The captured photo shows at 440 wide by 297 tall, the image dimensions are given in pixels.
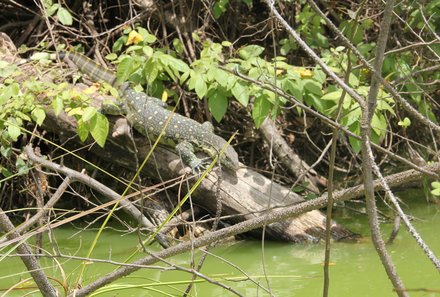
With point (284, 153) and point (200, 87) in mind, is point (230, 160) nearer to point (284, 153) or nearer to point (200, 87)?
→ point (200, 87)

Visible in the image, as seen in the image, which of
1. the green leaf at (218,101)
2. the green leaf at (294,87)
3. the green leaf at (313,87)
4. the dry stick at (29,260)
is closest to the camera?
the dry stick at (29,260)

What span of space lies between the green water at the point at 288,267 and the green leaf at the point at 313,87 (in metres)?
1.21

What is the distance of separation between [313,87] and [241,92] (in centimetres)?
62

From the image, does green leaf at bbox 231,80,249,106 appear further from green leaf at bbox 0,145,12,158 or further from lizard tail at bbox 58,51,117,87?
green leaf at bbox 0,145,12,158

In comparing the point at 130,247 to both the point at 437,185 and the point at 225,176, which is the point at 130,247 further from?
the point at 437,185

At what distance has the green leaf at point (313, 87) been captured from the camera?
5.90 metres

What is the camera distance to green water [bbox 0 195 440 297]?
4.47 m

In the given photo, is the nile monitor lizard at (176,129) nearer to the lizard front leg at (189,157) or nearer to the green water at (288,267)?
the lizard front leg at (189,157)

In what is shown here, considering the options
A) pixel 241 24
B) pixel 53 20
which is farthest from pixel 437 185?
pixel 53 20

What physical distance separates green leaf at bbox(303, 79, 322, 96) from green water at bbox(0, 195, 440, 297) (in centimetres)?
121

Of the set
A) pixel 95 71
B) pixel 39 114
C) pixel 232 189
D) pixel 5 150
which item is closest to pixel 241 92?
pixel 232 189

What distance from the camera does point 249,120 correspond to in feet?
23.6

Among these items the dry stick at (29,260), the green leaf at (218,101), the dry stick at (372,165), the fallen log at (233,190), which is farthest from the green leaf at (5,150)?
the dry stick at (372,165)

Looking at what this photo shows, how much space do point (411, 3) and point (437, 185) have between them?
91.4 inches
